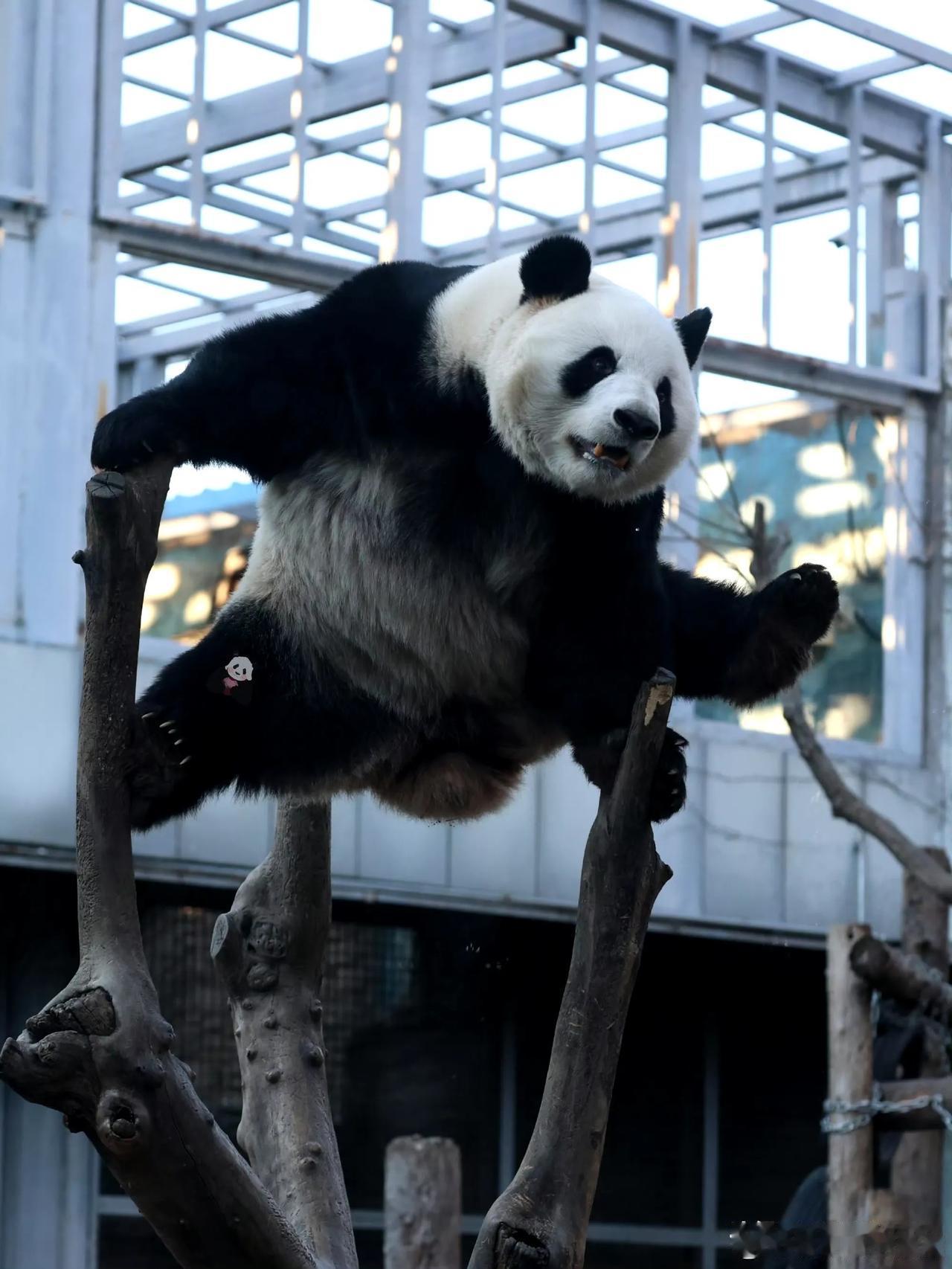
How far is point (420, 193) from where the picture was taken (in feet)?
27.9

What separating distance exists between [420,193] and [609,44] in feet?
4.66

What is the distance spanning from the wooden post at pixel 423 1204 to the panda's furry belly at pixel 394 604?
7.59ft

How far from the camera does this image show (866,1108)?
6602 millimetres

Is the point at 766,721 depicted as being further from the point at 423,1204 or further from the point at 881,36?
the point at 423,1204

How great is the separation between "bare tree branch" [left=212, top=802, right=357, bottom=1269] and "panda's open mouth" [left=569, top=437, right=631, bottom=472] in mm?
998

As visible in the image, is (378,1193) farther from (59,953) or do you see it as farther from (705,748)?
(705,748)

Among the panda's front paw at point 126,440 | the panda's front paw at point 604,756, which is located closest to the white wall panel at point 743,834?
the panda's front paw at point 604,756

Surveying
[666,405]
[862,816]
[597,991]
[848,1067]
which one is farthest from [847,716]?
[597,991]

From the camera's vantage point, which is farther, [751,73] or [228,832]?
[751,73]

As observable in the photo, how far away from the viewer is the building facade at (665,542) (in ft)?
25.0

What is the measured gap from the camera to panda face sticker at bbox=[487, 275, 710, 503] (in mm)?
3293

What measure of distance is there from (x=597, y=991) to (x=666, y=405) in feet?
3.37

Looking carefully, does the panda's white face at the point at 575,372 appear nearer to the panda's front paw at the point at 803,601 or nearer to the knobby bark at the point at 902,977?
the panda's front paw at the point at 803,601

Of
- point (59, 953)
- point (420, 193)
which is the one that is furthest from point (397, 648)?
point (420, 193)
